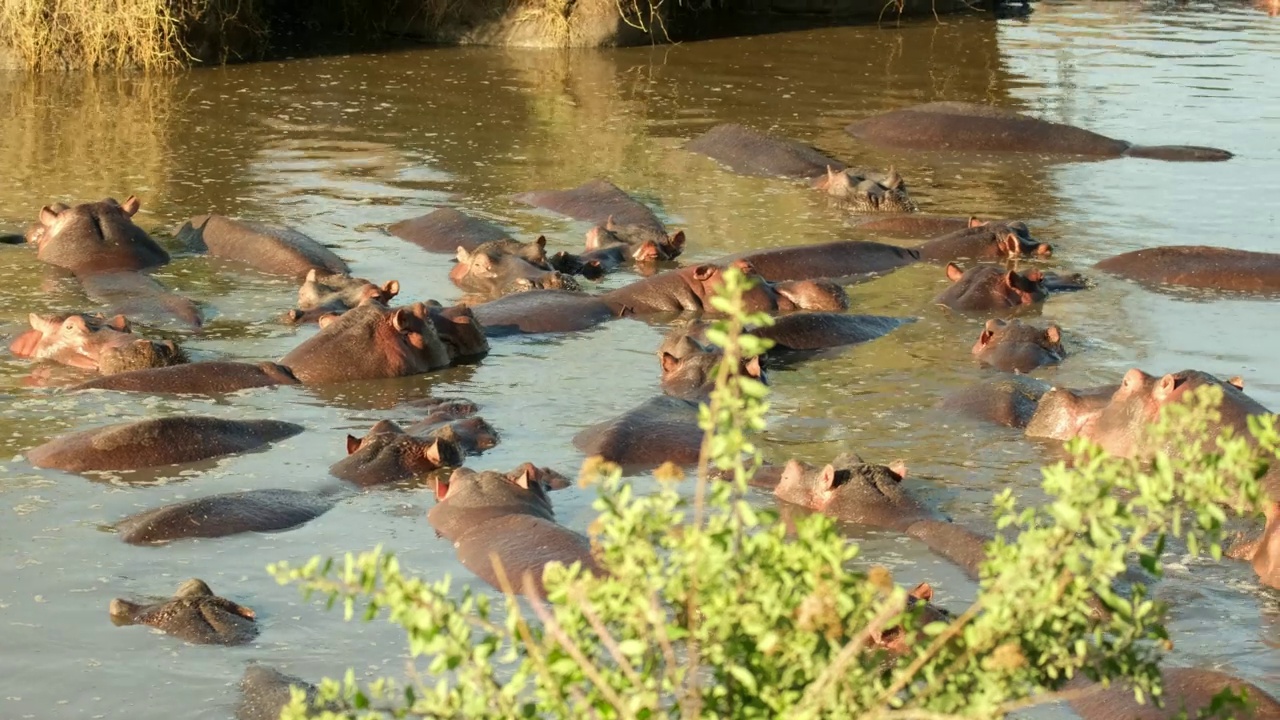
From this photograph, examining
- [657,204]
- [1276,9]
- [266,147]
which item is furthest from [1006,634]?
[1276,9]

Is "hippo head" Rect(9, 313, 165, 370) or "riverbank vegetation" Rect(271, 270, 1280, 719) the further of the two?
"hippo head" Rect(9, 313, 165, 370)

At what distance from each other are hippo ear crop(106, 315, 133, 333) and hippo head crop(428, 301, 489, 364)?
126 cm

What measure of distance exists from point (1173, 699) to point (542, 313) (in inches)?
185

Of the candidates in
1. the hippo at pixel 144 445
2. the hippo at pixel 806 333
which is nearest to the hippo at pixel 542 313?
the hippo at pixel 806 333

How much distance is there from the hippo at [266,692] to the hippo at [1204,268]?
6.05 metres

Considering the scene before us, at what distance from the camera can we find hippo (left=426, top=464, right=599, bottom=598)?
523 centimetres

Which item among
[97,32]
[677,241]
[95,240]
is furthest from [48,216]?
[97,32]

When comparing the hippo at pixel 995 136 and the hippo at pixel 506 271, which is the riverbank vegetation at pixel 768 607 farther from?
the hippo at pixel 995 136

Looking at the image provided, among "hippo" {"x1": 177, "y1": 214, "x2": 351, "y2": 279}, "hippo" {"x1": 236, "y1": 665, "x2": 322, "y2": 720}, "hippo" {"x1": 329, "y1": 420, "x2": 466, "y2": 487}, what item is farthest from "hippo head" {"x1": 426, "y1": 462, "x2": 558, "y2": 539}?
"hippo" {"x1": 177, "y1": 214, "x2": 351, "y2": 279}

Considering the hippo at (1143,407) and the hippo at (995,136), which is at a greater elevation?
the hippo at (1143,407)

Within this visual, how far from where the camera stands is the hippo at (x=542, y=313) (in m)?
8.49

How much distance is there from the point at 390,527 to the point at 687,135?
833 centimetres

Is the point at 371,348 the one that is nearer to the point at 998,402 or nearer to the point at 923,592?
the point at 998,402

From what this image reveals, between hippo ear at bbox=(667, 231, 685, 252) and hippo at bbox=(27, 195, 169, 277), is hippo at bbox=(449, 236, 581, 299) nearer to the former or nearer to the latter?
hippo ear at bbox=(667, 231, 685, 252)
